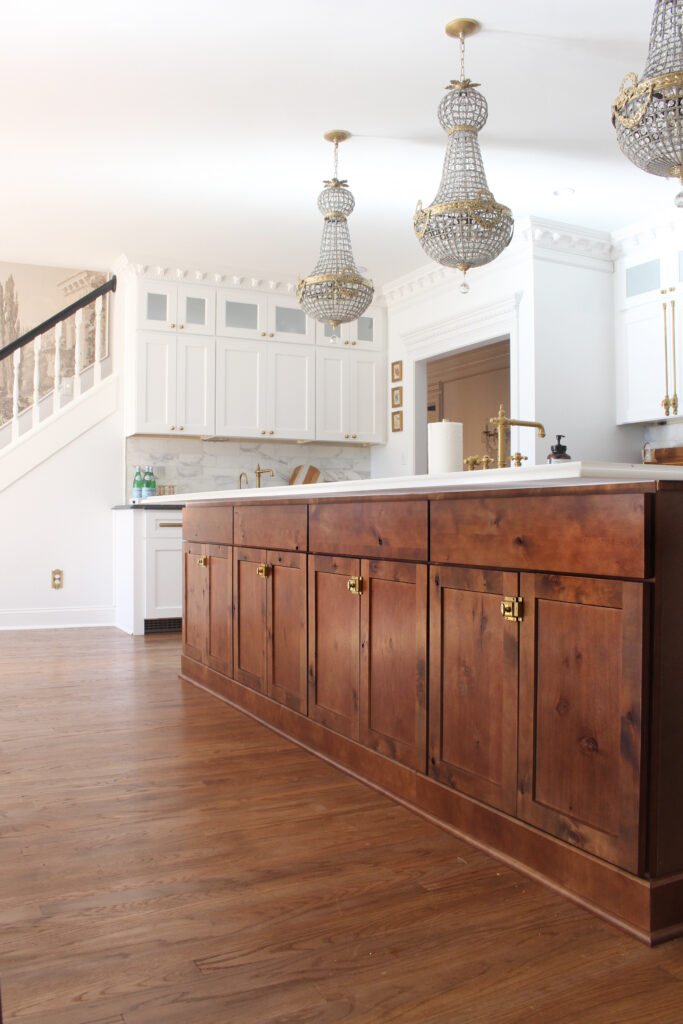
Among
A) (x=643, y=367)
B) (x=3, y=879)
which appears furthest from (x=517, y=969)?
(x=643, y=367)

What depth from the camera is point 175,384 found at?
6.42 m

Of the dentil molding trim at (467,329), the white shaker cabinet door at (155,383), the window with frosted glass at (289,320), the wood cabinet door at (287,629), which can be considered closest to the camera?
the wood cabinet door at (287,629)

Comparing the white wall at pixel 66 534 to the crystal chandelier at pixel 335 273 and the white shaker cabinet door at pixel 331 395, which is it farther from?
the crystal chandelier at pixel 335 273

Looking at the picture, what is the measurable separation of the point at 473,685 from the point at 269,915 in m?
0.71

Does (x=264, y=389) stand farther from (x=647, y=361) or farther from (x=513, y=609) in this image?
(x=513, y=609)

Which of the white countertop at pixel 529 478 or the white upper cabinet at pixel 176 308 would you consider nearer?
the white countertop at pixel 529 478

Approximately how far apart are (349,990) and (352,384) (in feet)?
19.6

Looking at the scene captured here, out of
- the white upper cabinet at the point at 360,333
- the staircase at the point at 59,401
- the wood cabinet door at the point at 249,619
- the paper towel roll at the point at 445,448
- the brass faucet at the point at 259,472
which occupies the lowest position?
the wood cabinet door at the point at 249,619

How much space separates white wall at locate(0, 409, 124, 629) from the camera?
6.38 metres

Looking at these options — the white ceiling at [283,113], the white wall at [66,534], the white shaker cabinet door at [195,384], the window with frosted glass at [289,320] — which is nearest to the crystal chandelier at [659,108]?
the white ceiling at [283,113]

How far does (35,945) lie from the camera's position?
1.56 metres

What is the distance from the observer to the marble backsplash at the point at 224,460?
670 cm

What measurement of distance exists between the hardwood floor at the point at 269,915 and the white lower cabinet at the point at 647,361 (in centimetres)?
378

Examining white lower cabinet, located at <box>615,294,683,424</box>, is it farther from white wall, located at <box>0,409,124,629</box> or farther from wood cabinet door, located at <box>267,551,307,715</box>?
white wall, located at <box>0,409,124,629</box>
